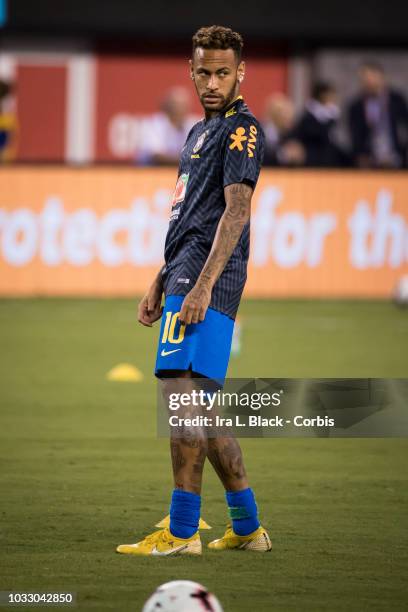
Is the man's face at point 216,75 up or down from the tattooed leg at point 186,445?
up

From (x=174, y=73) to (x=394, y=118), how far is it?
794 cm

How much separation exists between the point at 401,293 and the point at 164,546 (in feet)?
41.5

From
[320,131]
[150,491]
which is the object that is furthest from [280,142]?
[150,491]

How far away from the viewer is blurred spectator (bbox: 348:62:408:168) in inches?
878

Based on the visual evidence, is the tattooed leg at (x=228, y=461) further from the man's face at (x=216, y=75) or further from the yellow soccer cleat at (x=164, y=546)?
the man's face at (x=216, y=75)

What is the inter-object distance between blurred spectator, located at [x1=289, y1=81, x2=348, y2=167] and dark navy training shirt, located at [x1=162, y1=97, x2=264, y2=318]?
14.4 meters

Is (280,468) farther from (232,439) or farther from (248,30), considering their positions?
(248,30)

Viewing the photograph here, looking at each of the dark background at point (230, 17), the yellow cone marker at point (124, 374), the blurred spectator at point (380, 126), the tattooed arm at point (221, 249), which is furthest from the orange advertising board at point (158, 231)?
the tattooed arm at point (221, 249)

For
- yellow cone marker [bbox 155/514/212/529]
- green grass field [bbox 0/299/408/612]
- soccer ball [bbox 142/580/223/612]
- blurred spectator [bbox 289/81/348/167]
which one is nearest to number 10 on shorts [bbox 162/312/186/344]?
yellow cone marker [bbox 155/514/212/529]

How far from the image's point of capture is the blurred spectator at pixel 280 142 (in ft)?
66.9

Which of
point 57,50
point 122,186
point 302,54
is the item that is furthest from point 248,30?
point 122,186

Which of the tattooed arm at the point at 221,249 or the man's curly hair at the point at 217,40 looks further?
the man's curly hair at the point at 217,40

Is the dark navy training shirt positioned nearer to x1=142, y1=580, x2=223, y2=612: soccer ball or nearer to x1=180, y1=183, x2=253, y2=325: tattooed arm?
x1=180, y1=183, x2=253, y2=325: tattooed arm

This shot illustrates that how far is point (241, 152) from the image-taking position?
6234 millimetres
